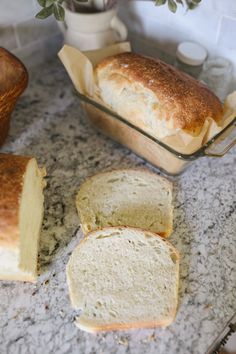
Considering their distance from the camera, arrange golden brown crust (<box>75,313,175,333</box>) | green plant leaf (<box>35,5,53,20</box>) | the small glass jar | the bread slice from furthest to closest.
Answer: the small glass jar
green plant leaf (<box>35,5,53,20</box>)
the bread slice
golden brown crust (<box>75,313,175,333</box>)

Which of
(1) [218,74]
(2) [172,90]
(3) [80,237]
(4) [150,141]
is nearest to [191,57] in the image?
(1) [218,74]

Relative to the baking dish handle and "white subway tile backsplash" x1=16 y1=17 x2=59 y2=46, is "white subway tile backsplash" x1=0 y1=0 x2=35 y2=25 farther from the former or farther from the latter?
the baking dish handle

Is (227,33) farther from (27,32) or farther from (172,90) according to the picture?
(27,32)

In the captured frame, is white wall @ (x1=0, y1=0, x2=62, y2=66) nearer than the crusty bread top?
No

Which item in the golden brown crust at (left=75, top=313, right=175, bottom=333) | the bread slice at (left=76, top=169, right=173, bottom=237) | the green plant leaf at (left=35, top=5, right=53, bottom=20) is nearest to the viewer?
the golden brown crust at (left=75, top=313, right=175, bottom=333)

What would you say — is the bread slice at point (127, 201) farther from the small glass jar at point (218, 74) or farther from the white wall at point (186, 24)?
the white wall at point (186, 24)

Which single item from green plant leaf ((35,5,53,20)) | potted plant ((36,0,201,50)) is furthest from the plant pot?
green plant leaf ((35,5,53,20))
